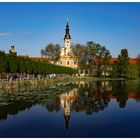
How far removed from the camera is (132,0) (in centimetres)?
2102

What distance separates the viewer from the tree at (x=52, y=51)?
361 feet

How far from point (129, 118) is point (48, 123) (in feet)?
15.9

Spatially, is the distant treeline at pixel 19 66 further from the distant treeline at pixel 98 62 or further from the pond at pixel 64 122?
the distant treeline at pixel 98 62

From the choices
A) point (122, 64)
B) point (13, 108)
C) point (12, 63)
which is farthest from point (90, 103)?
point (122, 64)

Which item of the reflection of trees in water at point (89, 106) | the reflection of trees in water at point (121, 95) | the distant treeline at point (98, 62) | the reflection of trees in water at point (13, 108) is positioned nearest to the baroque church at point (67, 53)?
the distant treeline at point (98, 62)

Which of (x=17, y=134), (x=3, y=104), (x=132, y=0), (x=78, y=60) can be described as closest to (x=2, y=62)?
(x=3, y=104)

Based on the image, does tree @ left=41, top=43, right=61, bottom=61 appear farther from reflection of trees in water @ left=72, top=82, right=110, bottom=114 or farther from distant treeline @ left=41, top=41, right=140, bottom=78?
reflection of trees in water @ left=72, top=82, right=110, bottom=114

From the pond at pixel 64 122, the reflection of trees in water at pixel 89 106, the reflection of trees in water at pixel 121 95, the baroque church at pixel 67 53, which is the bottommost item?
the pond at pixel 64 122

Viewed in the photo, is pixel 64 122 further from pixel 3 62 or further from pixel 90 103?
pixel 3 62

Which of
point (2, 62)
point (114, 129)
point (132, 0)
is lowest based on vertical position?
point (114, 129)

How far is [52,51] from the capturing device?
112125 millimetres

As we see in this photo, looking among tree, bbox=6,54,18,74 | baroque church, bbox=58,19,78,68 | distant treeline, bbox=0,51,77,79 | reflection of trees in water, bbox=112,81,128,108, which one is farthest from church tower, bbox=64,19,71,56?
reflection of trees in water, bbox=112,81,128,108

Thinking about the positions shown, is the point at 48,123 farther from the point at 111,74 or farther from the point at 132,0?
the point at 111,74

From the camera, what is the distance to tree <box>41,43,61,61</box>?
109938 millimetres
